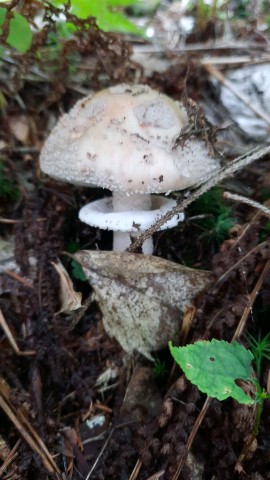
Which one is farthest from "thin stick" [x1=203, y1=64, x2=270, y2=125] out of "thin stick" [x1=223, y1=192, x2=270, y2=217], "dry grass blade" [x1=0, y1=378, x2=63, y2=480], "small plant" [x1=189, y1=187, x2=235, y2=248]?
"dry grass blade" [x1=0, y1=378, x2=63, y2=480]

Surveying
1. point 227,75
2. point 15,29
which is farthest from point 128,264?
point 227,75

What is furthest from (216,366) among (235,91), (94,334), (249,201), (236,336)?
(235,91)

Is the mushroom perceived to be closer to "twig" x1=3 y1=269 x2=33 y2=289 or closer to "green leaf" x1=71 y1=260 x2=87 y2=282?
"green leaf" x1=71 y1=260 x2=87 y2=282

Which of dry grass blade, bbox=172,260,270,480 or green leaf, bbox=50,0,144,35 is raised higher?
green leaf, bbox=50,0,144,35

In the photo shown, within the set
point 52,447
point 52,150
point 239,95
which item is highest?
point 239,95

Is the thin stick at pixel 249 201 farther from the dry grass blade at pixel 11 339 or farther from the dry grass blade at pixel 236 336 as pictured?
the dry grass blade at pixel 11 339

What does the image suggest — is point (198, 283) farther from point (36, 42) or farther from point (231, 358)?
point (36, 42)

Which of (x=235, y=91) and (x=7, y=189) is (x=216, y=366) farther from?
(x=235, y=91)
